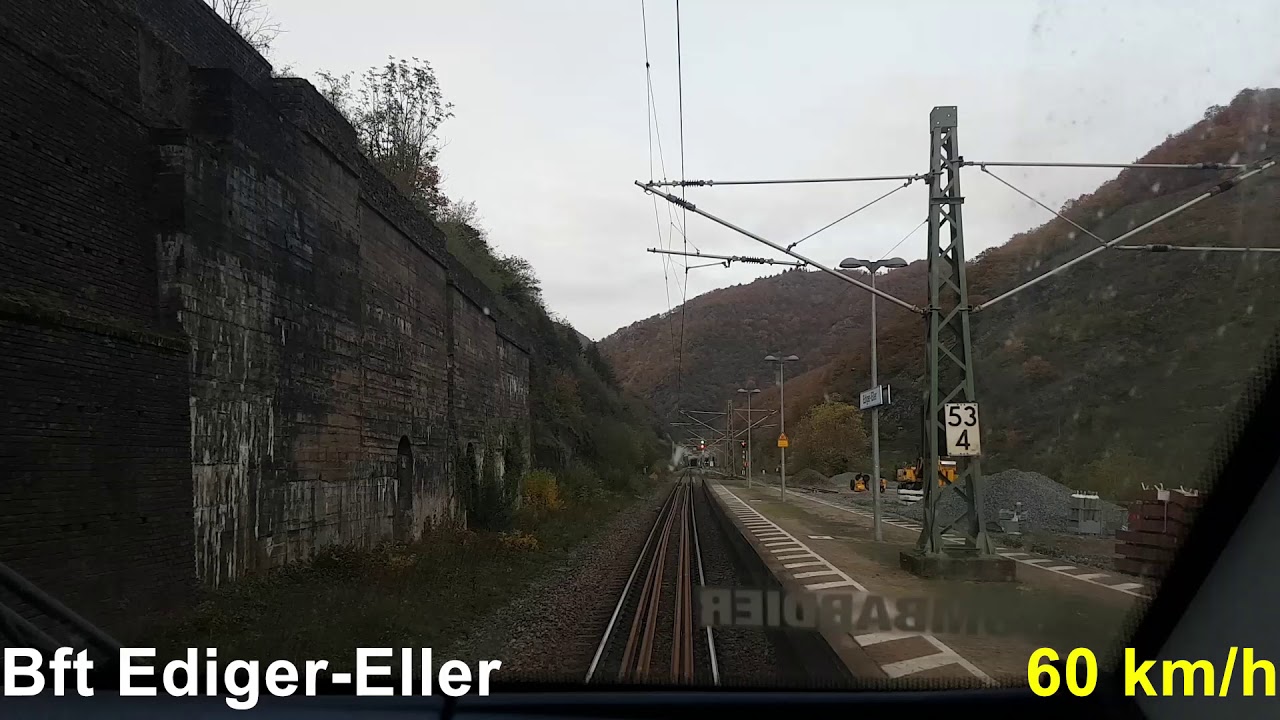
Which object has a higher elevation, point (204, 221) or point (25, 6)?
point (25, 6)

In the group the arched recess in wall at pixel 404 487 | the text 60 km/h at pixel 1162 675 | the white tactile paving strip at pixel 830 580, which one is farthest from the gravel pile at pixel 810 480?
the text 60 km/h at pixel 1162 675

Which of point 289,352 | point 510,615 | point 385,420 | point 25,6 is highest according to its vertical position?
point 25,6

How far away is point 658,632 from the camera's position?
30.3 feet

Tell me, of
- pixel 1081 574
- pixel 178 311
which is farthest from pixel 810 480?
pixel 178 311

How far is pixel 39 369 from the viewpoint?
6879 mm

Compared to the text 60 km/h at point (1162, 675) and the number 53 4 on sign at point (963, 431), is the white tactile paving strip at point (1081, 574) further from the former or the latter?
the number 53 4 on sign at point (963, 431)

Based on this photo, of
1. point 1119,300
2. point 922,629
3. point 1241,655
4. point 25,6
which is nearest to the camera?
point 1241,655

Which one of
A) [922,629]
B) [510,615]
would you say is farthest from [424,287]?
[922,629]

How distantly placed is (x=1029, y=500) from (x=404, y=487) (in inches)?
617

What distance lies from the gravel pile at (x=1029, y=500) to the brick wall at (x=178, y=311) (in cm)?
1336

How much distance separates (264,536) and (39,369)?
4.47 meters

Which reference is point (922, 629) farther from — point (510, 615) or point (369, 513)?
point (369, 513)

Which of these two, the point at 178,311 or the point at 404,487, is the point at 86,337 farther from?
the point at 404,487

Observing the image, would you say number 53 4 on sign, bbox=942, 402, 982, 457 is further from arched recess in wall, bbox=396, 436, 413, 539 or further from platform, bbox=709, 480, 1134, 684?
arched recess in wall, bbox=396, 436, 413, 539
